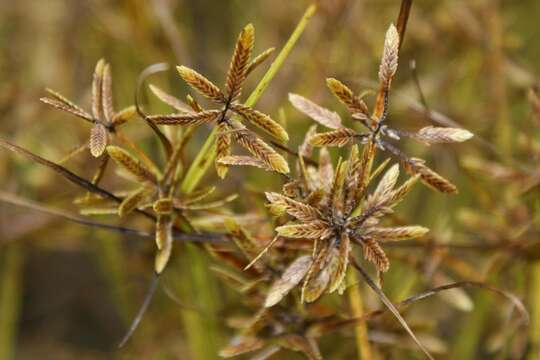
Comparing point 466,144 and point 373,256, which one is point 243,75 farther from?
point 466,144

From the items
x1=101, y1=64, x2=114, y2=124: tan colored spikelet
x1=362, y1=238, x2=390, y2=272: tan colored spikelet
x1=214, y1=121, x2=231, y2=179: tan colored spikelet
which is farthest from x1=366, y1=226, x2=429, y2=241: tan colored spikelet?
x1=101, y1=64, x2=114, y2=124: tan colored spikelet

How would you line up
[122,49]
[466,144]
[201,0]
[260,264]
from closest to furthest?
1. [260,264]
2. [466,144]
3. [122,49]
4. [201,0]

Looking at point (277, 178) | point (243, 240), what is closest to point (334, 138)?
point (243, 240)

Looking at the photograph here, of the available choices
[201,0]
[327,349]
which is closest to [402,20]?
A: [327,349]

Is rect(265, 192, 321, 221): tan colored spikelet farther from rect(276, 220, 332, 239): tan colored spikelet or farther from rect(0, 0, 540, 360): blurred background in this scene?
rect(0, 0, 540, 360): blurred background

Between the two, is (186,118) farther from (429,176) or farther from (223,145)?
(429,176)
